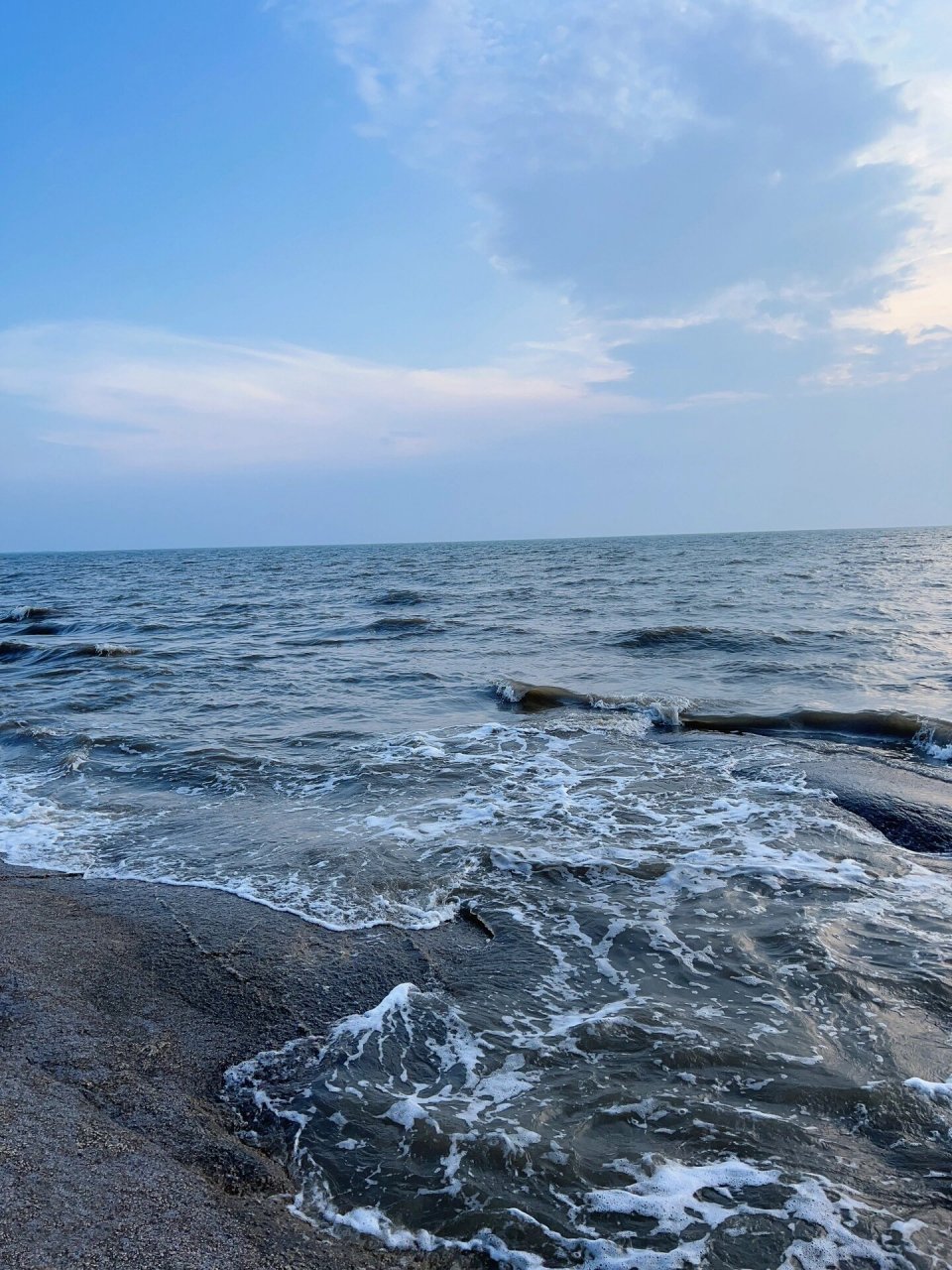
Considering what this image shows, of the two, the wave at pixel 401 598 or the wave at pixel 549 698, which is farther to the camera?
the wave at pixel 401 598

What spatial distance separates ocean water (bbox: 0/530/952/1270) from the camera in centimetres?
267

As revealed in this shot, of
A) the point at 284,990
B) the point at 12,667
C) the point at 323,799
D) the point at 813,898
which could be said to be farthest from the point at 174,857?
the point at 12,667

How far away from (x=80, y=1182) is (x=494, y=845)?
375cm

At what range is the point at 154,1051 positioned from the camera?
3.38 meters

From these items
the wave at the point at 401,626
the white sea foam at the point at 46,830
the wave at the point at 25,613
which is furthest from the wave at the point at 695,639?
the wave at the point at 25,613

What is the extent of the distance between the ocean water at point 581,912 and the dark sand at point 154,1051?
0.54 feet

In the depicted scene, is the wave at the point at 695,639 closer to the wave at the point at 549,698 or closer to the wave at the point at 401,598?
the wave at the point at 549,698

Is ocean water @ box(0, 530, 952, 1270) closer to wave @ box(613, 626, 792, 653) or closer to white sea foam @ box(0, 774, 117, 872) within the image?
white sea foam @ box(0, 774, 117, 872)

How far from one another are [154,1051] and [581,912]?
103 inches

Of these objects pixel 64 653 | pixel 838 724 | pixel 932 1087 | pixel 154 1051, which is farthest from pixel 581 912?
pixel 64 653

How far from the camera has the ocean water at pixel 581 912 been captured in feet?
8.75

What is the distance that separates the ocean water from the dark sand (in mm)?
165

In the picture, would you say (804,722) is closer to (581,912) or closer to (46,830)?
(581,912)

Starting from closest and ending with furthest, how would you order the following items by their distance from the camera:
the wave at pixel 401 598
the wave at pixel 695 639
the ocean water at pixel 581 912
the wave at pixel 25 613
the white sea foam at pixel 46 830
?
the ocean water at pixel 581 912 < the white sea foam at pixel 46 830 < the wave at pixel 695 639 < the wave at pixel 25 613 < the wave at pixel 401 598
